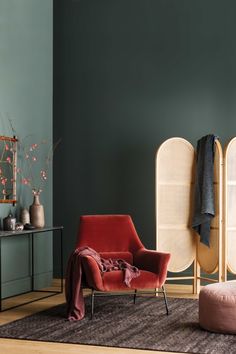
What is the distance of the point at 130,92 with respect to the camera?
24.3ft

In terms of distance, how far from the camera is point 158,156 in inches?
263

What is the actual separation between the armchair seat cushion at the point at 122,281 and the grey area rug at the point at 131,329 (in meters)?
0.26

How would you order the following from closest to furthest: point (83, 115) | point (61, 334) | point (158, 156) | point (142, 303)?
1. point (61, 334)
2. point (142, 303)
3. point (158, 156)
4. point (83, 115)

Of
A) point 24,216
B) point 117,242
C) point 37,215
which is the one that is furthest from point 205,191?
point 24,216

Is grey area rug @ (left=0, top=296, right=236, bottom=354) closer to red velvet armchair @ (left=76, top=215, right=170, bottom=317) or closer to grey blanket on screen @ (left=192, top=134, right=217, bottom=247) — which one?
red velvet armchair @ (left=76, top=215, right=170, bottom=317)

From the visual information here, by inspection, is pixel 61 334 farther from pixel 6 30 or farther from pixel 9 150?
pixel 6 30

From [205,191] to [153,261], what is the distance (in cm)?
103

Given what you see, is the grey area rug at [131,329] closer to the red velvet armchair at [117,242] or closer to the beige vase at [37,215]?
the red velvet armchair at [117,242]

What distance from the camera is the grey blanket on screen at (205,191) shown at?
648 cm

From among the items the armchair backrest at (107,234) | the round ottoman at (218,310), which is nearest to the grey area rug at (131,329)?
the round ottoman at (218,310)

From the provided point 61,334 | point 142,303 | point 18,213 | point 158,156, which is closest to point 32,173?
point 18,213

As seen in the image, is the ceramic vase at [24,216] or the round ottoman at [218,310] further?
the ceramic vase at [24,216]

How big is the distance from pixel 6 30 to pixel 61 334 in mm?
3293

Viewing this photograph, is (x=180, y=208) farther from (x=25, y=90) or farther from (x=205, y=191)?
(x=25, y=90)
